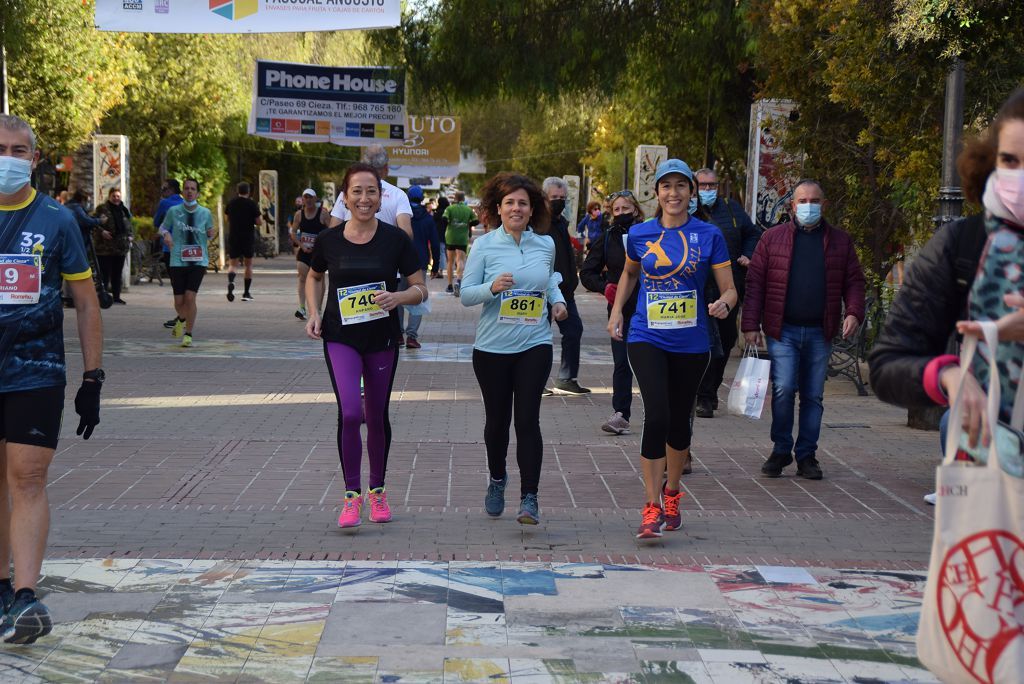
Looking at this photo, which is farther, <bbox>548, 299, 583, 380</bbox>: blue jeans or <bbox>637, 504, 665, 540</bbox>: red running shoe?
A: <bbox>548, 299, 583, 380</bbox>: blue jeans

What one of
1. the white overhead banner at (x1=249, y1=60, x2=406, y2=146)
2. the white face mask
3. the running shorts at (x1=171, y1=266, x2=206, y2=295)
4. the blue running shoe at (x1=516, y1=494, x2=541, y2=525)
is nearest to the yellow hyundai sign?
the white overhead banner at (x1=249, y1=60, x2=406, y2=146)

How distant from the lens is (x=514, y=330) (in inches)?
279

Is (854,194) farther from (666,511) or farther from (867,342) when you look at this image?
(666,511)

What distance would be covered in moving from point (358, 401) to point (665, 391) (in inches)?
59.2

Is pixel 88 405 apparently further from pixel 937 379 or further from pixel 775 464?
pixel 775 464

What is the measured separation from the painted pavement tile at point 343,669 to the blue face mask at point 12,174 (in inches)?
77.2

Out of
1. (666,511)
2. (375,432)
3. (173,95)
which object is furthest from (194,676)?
(173,95)

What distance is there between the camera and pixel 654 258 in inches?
276

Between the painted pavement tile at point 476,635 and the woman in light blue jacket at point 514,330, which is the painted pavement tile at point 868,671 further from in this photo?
the woman in light blue jacket at point 514,330

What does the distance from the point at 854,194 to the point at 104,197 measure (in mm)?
16326

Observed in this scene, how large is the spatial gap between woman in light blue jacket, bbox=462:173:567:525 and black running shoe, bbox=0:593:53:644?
2.68 meters

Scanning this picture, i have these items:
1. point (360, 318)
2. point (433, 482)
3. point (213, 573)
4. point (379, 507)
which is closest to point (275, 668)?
point (213, 573)

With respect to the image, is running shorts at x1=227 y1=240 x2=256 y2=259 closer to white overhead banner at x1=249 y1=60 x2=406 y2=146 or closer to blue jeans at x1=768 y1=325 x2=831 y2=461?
white overhead banner at x1=249 y1=60 x2=406 y2=146

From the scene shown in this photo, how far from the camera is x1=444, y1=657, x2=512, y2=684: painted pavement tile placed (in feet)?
15.4
